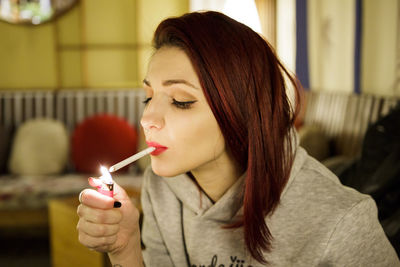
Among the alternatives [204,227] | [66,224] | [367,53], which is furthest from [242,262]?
[367,53]

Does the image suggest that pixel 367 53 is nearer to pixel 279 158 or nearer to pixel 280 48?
pixel 280 48

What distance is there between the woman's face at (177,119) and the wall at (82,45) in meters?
4.19

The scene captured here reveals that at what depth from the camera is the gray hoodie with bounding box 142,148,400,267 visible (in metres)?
0.93

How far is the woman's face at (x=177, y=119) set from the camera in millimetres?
933

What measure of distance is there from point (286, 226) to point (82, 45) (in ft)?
14.8

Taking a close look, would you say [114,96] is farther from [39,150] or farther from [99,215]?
[99,215]

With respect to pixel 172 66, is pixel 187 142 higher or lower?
lower

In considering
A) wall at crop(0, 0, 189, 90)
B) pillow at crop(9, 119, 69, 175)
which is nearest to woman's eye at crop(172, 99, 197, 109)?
pillow at crop(9, 119, 69, 175)

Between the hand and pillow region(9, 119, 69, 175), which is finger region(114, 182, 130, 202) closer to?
the hand

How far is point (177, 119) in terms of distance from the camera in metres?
0.93

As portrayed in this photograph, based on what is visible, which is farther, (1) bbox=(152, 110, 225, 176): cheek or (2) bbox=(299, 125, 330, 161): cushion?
(2) bbox=(299, 125, 330, 161): cushion

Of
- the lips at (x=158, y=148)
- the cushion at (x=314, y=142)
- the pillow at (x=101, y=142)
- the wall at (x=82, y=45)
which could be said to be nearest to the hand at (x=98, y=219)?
the lips at (x=158, y=148)

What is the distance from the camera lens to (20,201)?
11.2ft

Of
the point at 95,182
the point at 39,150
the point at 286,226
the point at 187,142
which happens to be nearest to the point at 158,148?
the point at 187,142
